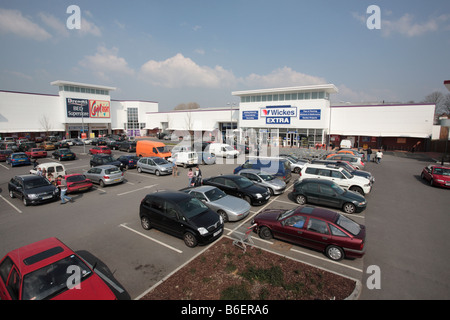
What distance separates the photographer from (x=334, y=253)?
23.6ft

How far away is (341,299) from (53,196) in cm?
1444

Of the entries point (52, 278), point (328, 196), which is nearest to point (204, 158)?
point (328, 196)

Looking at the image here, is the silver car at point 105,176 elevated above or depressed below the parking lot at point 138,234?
above

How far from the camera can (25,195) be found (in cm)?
1234

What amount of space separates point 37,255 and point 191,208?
445cm

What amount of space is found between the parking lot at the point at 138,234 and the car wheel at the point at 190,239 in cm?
16

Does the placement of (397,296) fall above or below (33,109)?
below

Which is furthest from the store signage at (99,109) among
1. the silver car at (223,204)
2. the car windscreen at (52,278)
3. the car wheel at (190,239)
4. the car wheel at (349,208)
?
the car wheel at (349,208)

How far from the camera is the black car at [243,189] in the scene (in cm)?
1159

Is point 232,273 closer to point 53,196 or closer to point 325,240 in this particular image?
point 325,240

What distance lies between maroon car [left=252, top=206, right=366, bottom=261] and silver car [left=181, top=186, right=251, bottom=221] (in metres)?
1.31

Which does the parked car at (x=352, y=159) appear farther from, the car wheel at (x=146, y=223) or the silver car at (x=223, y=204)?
the car wheel at (x=146, y=223)

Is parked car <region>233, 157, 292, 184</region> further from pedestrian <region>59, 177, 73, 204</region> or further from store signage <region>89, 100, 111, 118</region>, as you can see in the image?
store signage <region>89, 100, 111, 118</region>

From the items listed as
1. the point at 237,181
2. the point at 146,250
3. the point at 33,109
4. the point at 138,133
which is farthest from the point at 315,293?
the point at 138,133
